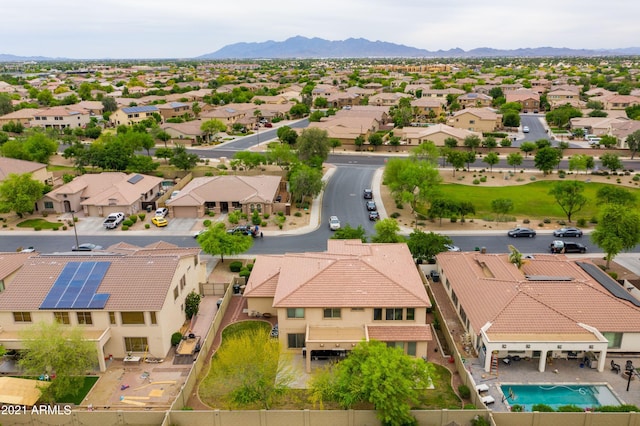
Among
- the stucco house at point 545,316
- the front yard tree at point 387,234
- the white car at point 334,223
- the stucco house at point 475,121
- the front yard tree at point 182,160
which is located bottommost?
the white car at point 334,223

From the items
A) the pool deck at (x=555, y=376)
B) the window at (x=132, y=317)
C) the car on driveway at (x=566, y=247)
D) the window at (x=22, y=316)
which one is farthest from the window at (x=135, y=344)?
the car on driveway at (x=566, y=247)

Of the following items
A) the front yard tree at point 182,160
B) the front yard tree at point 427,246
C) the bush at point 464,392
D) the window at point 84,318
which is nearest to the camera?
the bush at point 464,392

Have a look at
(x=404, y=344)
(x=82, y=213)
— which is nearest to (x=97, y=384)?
(x=404, y=344)

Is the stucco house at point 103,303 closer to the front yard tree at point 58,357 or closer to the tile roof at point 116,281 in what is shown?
the tile roof at point 116,281

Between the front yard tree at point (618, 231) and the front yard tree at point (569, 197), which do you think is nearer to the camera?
the front yard tree at point (618, 231)

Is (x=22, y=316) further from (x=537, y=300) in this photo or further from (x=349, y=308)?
(x=537, y=300)

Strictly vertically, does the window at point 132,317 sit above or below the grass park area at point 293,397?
above

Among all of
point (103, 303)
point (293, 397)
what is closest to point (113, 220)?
point (103, 303)

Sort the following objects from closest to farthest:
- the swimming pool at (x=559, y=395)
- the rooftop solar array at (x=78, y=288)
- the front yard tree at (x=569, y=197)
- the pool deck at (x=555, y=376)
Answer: the swimming pool at (x=559, y=395)
the pool deck at (x=555, y=376)
the rooftop solar array at (x=78, y=288)
the front yard tree at (x=569, y=197)
